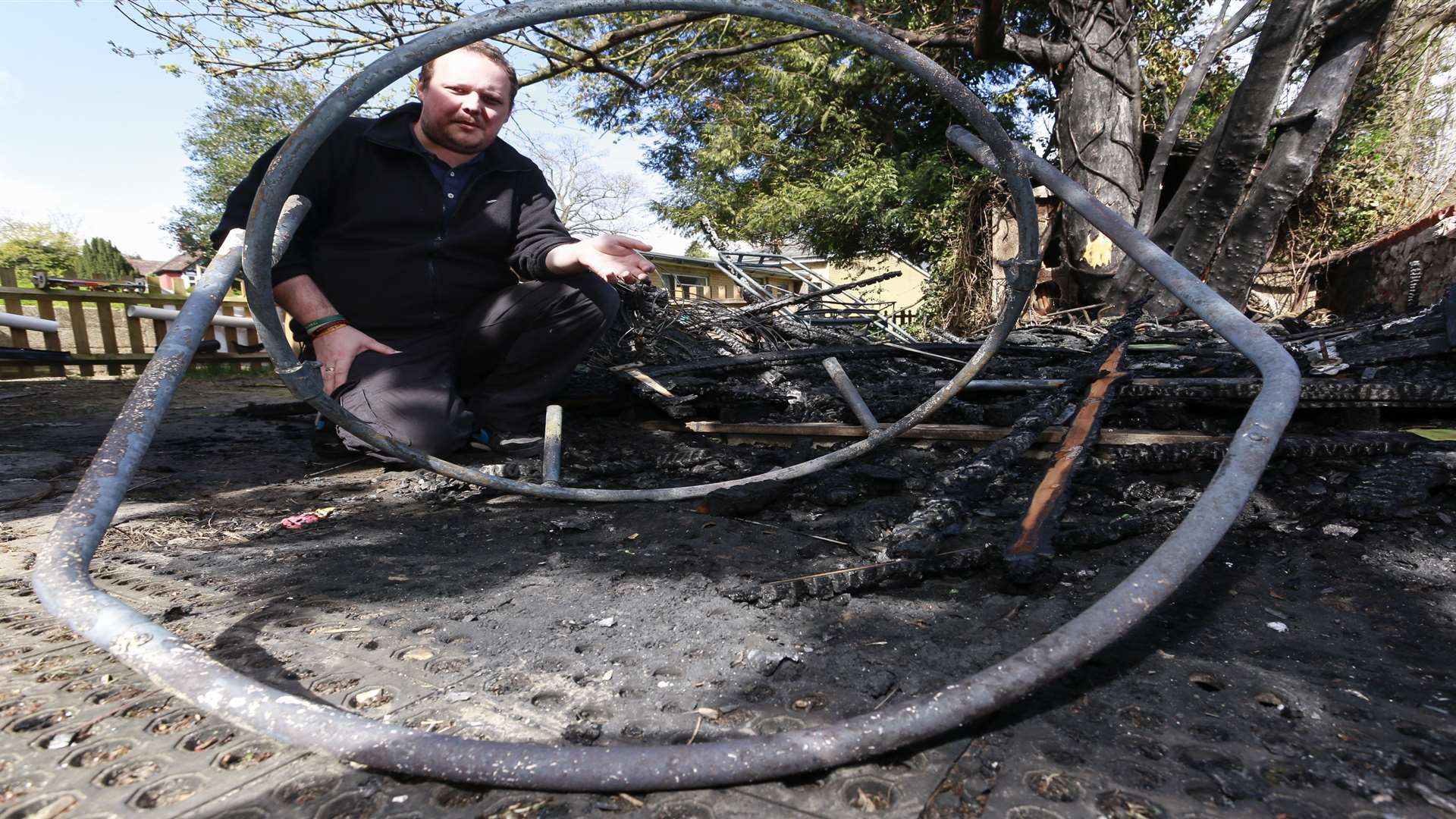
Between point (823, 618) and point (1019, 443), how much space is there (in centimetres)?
116

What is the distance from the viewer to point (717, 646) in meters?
1.25

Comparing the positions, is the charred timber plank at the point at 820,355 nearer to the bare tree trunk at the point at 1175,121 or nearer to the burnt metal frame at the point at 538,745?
the burnt metal frame at the point at 538,745

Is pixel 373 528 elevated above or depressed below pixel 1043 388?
below

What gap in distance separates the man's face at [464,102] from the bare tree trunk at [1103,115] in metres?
7.15

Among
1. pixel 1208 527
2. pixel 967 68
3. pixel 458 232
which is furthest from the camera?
pixel 967 68

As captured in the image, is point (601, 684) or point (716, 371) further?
point (716, 371)

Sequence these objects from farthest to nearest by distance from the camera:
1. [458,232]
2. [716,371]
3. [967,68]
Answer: [967,68] → [716,371] → [458,232]

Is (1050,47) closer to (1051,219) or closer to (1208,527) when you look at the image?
(1051,219)

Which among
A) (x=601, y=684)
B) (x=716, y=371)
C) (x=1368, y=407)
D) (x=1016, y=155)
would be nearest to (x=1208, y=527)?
(x=601, y=684)

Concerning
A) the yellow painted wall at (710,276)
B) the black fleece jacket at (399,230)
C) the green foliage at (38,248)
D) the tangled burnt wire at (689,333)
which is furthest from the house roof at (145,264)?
the black fleece jacket at (399,230)

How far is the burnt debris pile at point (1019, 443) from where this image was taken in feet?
5.69

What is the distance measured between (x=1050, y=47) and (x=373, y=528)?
351 inches

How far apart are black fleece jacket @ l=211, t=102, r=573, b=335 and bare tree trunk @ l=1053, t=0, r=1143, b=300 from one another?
6.99m

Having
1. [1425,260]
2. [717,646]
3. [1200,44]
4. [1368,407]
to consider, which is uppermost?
[1200,44]
